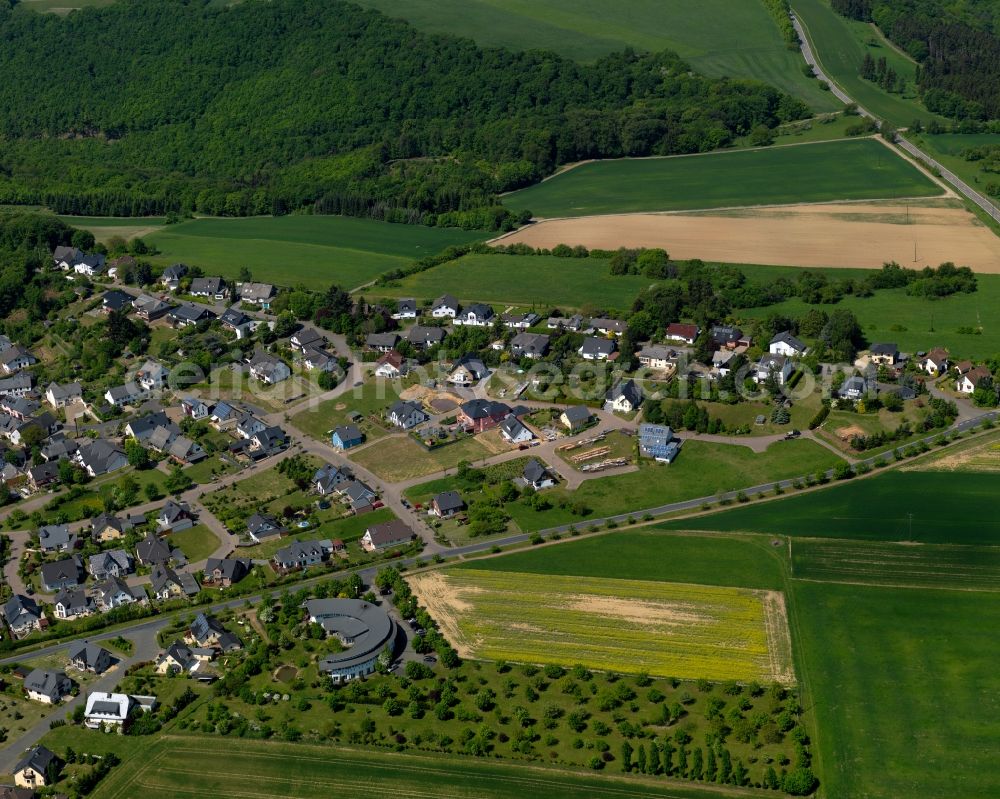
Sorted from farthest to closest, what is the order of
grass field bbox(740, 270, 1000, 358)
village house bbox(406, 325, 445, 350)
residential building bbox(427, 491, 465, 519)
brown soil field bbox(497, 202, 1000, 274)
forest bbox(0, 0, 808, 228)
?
forest bbox(0, 0, 808, 228) < brown soil field bbox(497, 202, 1000, 274) < village house bbox(406, 325, 445, 350) < grass field bbox(740, 270, 1000, 358) < residential building bbox(427, 491, 465, 519)

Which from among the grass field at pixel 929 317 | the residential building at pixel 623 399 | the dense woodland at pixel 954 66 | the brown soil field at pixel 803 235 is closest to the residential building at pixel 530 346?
the residential building at pixel 623 399

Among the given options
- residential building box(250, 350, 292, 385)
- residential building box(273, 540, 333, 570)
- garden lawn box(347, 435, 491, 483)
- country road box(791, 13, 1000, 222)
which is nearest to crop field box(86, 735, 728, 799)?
residential building box(273, 540, 333, 570)

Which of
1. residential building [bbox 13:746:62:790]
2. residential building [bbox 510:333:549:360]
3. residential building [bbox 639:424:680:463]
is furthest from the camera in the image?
residential building [bbox 510:333:549:360]

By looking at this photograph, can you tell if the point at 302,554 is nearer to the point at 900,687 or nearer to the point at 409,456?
the point at 409,456

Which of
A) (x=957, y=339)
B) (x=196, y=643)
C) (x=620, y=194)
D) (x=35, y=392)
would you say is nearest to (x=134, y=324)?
(x=35, y=392)

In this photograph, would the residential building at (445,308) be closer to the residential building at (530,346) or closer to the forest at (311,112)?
the residential building at (530,346)

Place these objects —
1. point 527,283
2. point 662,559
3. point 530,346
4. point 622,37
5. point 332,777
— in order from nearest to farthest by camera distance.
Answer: point 332,777 → point 662,559 → point 530,346 → point 527,283 → point 622,37

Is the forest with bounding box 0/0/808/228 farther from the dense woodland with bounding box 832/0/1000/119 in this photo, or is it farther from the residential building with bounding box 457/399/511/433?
the residential building with bounding box 457/399/511/433

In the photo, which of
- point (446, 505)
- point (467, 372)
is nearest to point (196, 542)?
point (446, 505)
